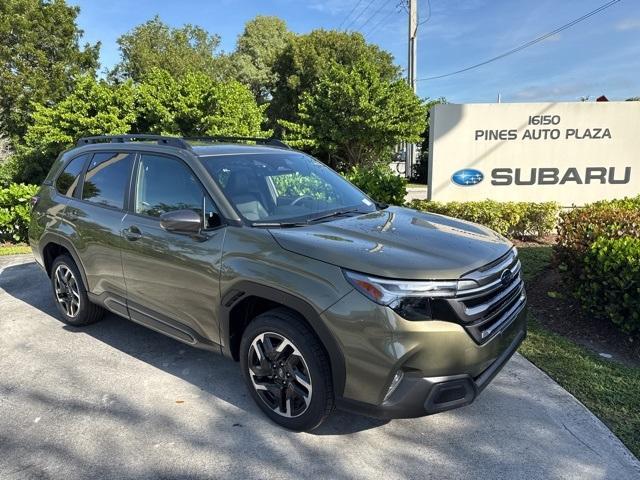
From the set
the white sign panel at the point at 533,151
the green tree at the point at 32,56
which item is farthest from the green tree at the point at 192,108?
the green tree at the point at 32,56

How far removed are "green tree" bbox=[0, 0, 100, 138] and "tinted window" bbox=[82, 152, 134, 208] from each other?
21.1 meters

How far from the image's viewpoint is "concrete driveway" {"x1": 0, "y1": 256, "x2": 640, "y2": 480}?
107 inches

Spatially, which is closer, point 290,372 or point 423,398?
point 423,398

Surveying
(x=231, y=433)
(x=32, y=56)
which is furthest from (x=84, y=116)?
(x=32, y=56)

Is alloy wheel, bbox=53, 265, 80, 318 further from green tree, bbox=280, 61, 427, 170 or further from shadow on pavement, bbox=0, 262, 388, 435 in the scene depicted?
green tree, bbox=280, 61, 427, 170

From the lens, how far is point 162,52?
→ 1451 inches

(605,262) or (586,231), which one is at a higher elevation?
(586,231)

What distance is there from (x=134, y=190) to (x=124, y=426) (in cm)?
176

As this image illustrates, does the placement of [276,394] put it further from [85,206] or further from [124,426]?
[85,206]

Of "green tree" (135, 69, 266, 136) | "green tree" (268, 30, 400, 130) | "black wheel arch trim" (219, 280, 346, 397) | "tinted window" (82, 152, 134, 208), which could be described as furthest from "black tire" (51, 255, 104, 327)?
"green tree" (268, 30, 400, 130)

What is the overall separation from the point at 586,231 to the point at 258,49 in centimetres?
4009

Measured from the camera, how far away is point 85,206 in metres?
4.29

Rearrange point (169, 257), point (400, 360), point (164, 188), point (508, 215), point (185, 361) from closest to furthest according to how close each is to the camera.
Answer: point (400, 360)
point (169, 257)
point (164, 188)
point (185, 361)
point (508, 215)

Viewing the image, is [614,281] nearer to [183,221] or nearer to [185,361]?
[183,221]
